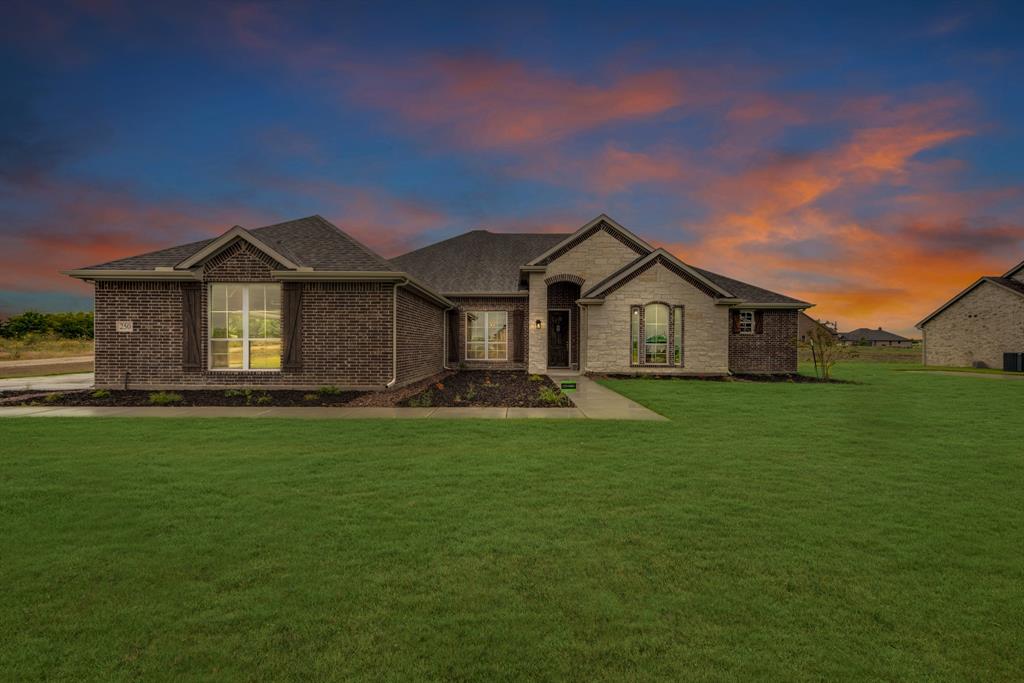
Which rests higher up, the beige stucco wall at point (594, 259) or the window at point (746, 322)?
the beige stucco wall at point (594, 259)

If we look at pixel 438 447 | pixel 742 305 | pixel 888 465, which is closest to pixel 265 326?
pixel 438 447

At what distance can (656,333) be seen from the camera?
65.3 feet

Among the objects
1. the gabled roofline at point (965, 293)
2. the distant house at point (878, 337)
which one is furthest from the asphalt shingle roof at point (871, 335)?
the gabled roofline at point (965, 293)

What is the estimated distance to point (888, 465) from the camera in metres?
6.07

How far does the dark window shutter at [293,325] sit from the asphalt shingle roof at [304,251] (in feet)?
2.86

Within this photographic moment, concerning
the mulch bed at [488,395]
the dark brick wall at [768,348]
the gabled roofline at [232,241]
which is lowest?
the mulch bed at [488,395]

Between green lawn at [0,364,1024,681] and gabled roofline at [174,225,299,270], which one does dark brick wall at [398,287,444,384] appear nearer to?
gabled roofline at [174,225,299,270]

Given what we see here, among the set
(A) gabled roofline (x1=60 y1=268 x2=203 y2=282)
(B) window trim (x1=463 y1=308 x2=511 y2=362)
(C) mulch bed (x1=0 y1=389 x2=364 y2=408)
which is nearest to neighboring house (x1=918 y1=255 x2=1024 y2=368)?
(B) window trim (x1=463 y1=308 x2=511 y2=362)

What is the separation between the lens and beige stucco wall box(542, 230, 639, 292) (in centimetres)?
2153

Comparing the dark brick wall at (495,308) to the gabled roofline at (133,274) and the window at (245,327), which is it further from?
the gabled roofline at (133,274)

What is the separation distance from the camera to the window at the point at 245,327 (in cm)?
1412

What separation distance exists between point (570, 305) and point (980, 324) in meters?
28.4

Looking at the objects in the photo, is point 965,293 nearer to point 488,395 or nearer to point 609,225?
point 609,225

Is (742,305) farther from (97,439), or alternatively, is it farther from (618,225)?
(97,439)
